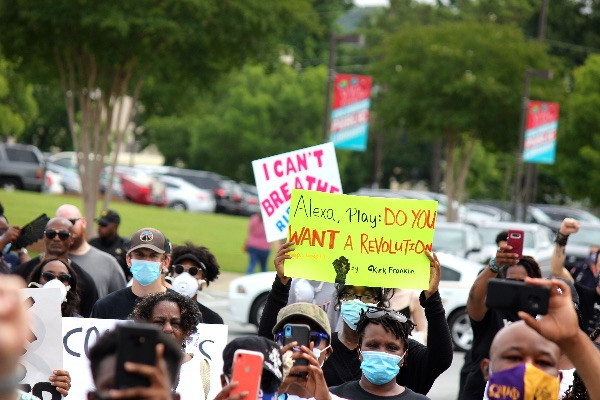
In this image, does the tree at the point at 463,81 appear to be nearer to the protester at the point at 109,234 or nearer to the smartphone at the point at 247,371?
the protester at the point at 109,234

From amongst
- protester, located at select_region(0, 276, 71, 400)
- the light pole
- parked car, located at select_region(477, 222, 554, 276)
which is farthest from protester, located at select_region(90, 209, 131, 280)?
parked car, located at select_region(477, 222, 554, 276)

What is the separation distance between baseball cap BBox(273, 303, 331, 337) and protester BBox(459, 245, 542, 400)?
133cm

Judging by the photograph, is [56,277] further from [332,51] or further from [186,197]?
[186,197]

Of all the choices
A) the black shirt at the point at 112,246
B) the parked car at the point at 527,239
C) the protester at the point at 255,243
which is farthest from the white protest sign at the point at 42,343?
the parked car at the point at 527,239

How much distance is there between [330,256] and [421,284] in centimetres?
65

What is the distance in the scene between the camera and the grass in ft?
102

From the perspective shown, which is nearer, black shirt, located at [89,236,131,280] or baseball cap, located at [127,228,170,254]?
baseball cap, located at [127,228,170,254]

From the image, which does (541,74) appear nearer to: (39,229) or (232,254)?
(232,254)

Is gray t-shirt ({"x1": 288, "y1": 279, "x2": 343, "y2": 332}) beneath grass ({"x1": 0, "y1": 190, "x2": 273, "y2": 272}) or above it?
above

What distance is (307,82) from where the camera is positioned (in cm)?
5869

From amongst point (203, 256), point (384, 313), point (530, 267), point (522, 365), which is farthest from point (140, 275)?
point (522, 365)

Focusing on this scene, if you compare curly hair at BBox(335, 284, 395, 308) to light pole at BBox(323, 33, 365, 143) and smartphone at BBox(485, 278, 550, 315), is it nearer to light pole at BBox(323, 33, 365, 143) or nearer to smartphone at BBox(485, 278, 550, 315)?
smartphone at BBox(485, 278, 550, 315)

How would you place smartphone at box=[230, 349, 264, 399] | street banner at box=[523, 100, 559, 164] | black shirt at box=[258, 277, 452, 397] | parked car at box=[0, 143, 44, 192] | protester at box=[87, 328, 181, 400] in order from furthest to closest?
1. parked car at box=[0, 143, 44, 192]
2. street banner at box=[523, 100, 559, 164]
3. black shirt at box=[258, 277, 452, 397]
4. smartphone at box=[230, 349, 264, 399]
5. protester at box=[87, 328, 181, 400]

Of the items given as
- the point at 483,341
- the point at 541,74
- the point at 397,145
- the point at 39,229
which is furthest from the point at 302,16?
the point at 397,145
